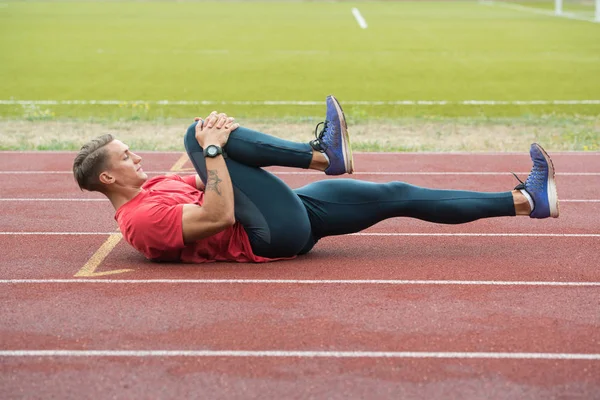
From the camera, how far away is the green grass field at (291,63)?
1295cm

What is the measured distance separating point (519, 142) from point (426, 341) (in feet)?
20.3

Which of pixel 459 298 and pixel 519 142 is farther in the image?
pixel 519 142

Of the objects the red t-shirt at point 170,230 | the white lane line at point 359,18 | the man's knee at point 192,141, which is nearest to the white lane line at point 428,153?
the red t-shirt at point 170,230

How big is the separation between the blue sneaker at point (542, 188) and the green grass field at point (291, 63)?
6734mm

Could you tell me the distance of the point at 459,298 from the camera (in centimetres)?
477

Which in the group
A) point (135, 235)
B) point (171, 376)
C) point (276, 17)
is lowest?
point (171, 376)

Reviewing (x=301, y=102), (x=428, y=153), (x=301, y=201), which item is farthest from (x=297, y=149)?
(x=301, y=102)

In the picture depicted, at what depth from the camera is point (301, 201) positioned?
5.19 m

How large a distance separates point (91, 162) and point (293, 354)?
5.48 ft

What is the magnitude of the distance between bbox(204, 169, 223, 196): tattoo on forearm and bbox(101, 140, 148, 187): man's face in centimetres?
37

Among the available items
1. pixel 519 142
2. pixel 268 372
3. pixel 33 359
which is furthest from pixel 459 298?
pixel 519 142

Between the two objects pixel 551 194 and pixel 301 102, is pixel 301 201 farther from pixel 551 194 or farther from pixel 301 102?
pixel 301 102

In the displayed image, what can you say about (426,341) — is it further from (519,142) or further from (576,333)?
(519,142)

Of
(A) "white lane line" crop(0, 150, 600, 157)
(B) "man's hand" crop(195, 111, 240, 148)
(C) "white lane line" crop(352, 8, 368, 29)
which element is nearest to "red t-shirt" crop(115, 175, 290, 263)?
(B) "man's hand" crop(195, 111, 240, 148)
